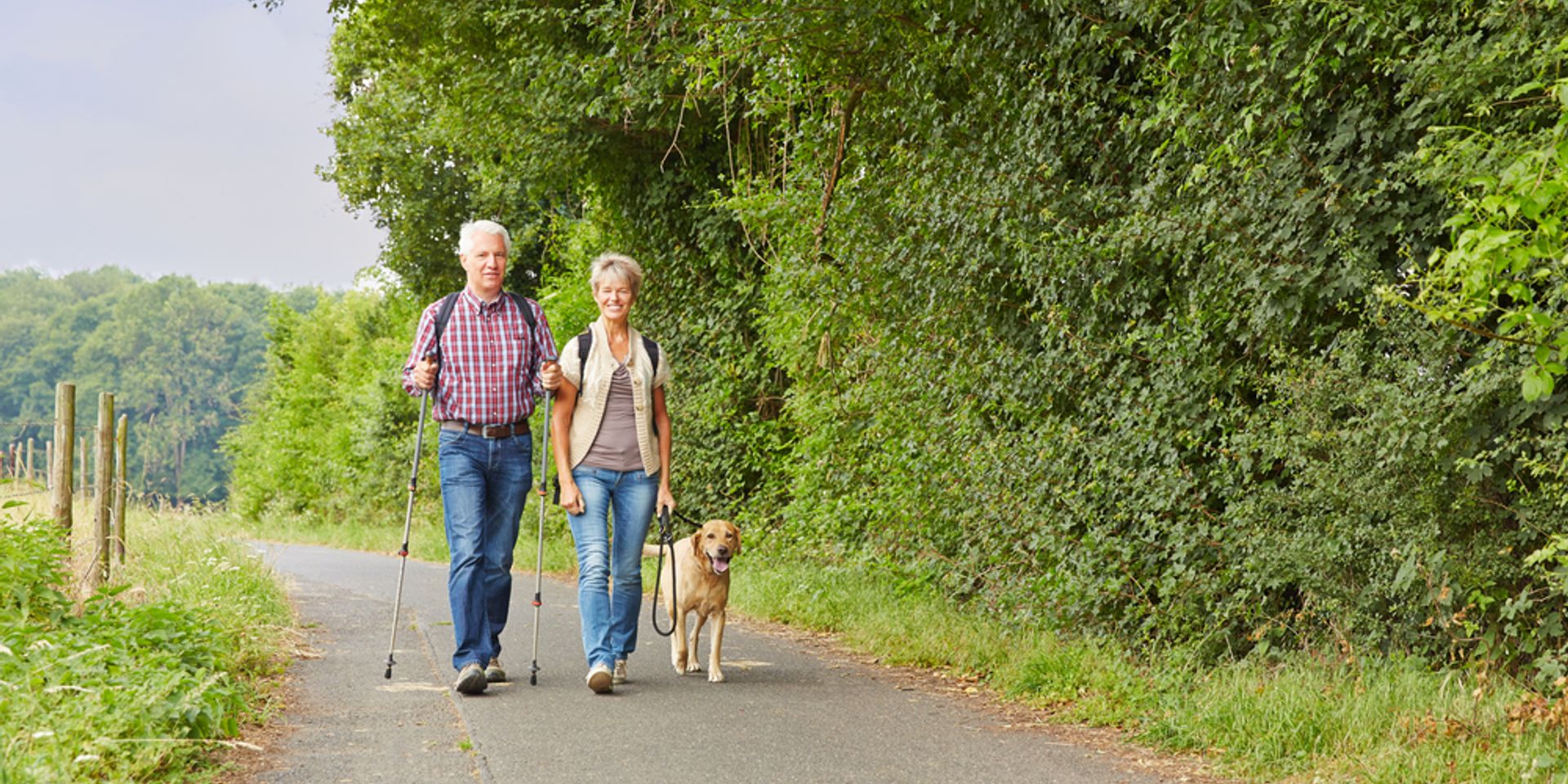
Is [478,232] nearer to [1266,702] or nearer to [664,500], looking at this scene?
[664,500]

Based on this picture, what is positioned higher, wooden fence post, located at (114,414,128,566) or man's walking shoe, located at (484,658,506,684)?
wooden fence post, located at (114,414,128,566)

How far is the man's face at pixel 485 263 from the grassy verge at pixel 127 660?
7.44 ft

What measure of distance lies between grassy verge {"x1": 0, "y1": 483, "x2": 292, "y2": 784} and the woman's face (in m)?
2.62

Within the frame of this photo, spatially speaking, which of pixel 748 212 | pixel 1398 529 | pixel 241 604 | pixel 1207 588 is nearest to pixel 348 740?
pixel 241 604

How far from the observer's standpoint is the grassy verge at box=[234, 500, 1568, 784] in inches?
196

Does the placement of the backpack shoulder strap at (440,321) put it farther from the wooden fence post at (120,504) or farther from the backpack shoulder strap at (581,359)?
the wooden fence post at (120,504)

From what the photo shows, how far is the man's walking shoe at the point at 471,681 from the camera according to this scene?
23.0 ft

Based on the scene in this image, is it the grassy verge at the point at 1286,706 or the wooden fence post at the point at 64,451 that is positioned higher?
the wooden fence post at the point at 64,451

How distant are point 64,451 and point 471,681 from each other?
4.62 metres

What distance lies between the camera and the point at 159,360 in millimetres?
112250

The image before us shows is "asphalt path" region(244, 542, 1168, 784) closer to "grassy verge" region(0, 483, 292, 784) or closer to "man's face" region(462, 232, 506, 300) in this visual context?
"grassy verge" region(0, 483, 292, 784)

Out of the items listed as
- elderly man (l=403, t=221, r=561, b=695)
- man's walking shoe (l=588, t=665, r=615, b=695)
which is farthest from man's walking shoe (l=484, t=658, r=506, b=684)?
man's walking shoe (l=588, t=665, r=615, b=695)

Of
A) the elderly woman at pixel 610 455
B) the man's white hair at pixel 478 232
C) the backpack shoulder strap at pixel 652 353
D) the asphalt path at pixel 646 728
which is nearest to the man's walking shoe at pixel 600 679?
the asphalt path at pixel 646 728

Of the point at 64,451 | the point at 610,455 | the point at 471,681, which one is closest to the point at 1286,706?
the point at 610,455
